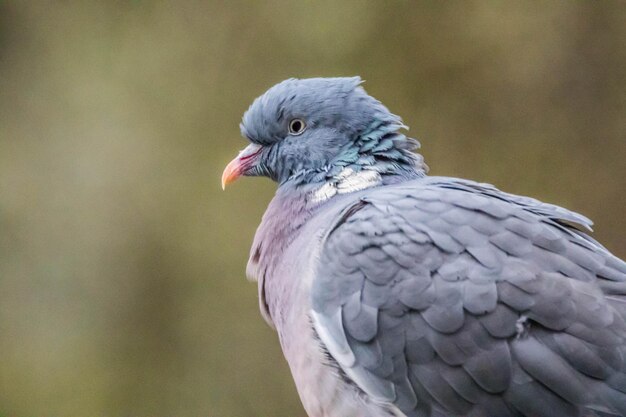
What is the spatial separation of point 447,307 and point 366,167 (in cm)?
67

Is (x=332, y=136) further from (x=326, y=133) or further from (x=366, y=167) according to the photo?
(x=366, y=167)

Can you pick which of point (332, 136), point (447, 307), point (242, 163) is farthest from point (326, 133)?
point (447, 307)

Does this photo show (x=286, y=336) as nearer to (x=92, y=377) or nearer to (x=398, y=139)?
(x=398, y=139)

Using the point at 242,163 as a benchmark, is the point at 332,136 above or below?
above

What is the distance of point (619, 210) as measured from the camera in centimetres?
471

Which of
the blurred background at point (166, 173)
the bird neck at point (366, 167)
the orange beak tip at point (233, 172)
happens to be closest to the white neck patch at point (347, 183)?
the bird neck at point (366, 167)

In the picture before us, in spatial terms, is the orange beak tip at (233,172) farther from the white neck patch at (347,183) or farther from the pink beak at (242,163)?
the white neck patch at (347,183)

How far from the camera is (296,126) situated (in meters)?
2.69

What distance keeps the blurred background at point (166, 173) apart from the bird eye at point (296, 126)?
86.2 inches

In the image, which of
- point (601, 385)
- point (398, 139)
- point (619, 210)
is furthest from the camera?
point (619, 210)

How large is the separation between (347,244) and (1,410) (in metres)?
3.53

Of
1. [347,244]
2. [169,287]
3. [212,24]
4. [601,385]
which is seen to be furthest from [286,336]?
[212,24]

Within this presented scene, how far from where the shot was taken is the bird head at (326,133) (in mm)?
2570

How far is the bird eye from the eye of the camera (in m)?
2.67
